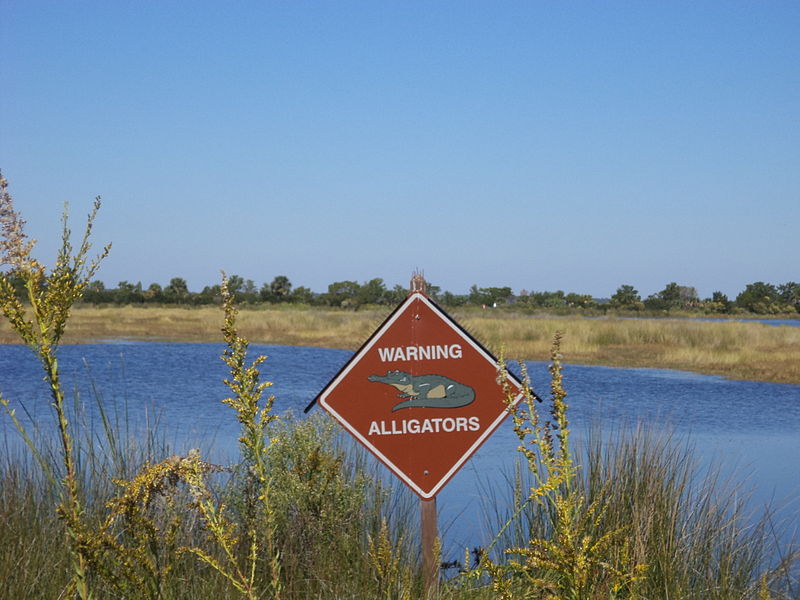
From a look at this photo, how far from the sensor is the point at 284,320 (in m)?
42.9

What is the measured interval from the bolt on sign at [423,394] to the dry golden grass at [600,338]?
1515 cm

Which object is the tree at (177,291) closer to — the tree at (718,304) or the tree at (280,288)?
the tree at (280,288)

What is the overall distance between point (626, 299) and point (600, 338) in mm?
47622

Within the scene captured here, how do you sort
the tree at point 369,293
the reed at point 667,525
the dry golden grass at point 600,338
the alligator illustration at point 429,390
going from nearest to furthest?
1. the alligator illustration at point 429,390
2. the reed at point 667,525
3. the dry golden grass at point 600,338
4. the tree at point 369,293

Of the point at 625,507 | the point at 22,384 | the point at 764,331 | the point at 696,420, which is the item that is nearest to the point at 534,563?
the point at 625,507

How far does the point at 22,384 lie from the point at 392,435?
18801 millimetres

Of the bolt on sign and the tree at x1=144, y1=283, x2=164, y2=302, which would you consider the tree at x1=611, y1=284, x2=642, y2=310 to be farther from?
the bolt on sign

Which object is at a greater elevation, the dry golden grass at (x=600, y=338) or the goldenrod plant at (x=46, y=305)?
the goldenrod plant at (x=46, y=305)

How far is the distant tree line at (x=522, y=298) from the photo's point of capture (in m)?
69.5

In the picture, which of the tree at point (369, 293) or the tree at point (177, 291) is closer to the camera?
the tree at point (369, 293)

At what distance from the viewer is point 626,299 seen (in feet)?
255

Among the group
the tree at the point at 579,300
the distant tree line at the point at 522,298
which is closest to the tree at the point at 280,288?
the distant tree line at the point at 522,298

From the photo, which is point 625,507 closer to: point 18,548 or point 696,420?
point 18,548

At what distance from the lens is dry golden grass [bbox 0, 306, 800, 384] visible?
86.3 ft
